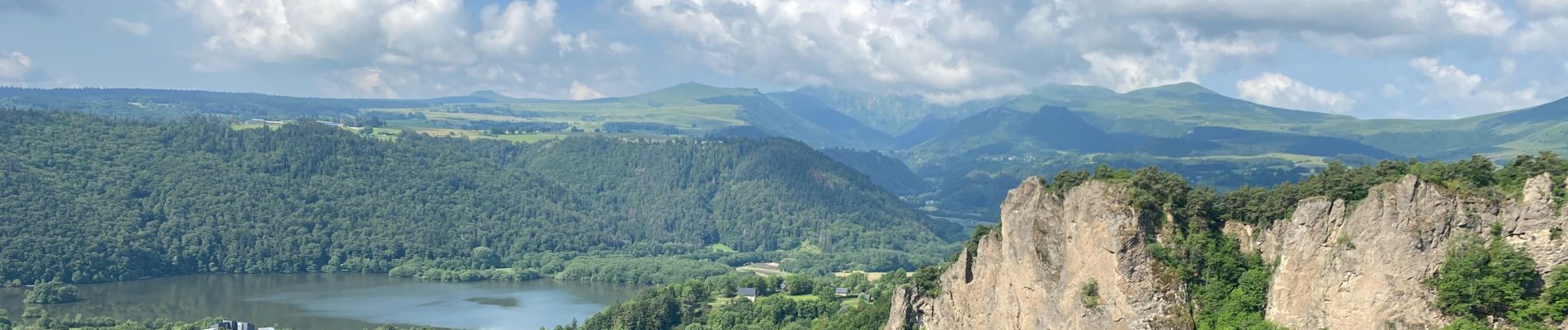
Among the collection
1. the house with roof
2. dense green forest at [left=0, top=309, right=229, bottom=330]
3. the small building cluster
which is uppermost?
the house with roof

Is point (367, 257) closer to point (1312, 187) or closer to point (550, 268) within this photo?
point (550, 268)

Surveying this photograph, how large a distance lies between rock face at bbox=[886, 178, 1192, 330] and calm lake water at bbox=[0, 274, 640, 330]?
75.8 metres

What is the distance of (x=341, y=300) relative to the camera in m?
140

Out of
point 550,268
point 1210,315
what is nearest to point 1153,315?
point 1210,315

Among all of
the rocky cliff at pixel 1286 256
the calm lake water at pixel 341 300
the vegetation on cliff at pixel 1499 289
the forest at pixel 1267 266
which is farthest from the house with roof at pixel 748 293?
the vegetation on cliff at pixel 1499 289

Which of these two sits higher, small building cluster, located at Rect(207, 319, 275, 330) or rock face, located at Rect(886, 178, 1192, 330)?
rock face, located at Rect(886, 178, 1192, 330)

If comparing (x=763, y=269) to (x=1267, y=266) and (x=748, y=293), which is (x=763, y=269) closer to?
(x=748, y=293)

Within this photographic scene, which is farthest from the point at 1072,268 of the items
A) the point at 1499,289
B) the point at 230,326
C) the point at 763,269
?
the point at 763,269

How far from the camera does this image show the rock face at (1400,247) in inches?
1539

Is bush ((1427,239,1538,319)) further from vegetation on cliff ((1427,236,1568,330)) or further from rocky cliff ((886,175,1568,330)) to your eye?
rocky cliff ((886,175,1568,330))

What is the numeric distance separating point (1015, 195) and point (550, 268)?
424 feet

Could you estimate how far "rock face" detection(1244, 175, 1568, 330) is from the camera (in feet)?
128

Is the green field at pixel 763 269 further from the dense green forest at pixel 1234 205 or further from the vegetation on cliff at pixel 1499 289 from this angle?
the vegetation on cliff at pixel 1499 289

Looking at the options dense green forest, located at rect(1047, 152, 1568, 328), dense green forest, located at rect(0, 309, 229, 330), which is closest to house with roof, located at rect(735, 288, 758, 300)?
dense green forest, located at rect(0, 309, 229, 330)
